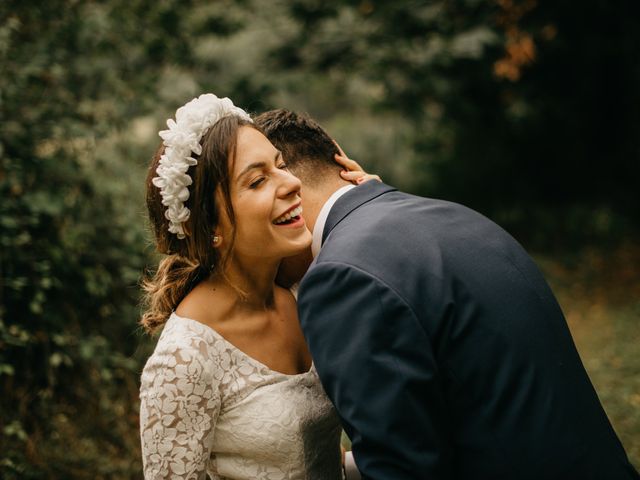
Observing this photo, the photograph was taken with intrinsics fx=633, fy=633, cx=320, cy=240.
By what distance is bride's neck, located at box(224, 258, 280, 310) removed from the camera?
2500 millimetres

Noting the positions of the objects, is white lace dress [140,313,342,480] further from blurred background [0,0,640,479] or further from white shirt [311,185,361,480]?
blurred background [0,0,640,479]

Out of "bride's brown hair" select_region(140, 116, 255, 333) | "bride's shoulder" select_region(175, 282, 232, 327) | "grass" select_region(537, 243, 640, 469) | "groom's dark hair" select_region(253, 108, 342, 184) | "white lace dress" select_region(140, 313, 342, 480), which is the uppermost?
"groom's dark hair" select_region(253, 108, 342, 184)

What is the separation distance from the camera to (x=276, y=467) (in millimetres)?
2371

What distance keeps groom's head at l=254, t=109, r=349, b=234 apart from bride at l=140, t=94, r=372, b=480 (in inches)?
2.1

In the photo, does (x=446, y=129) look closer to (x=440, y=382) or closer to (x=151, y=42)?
(x=151, y=42)

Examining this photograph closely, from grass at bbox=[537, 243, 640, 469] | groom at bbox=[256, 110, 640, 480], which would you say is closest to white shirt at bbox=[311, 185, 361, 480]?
groom at bbox=[256, 110, 640, 480]

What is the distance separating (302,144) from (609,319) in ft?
19.2

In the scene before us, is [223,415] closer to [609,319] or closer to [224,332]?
[224,332]

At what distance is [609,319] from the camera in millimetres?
7176

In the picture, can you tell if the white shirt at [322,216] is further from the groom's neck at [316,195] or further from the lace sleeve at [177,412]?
the lace sleeve at [177,412]

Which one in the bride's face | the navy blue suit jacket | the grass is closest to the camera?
the navy blue suit jacket

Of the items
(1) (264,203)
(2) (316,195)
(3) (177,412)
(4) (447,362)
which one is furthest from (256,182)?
(4) (447,362)

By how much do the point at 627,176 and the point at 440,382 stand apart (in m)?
9.96

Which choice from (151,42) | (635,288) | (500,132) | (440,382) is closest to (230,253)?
(440,382)
